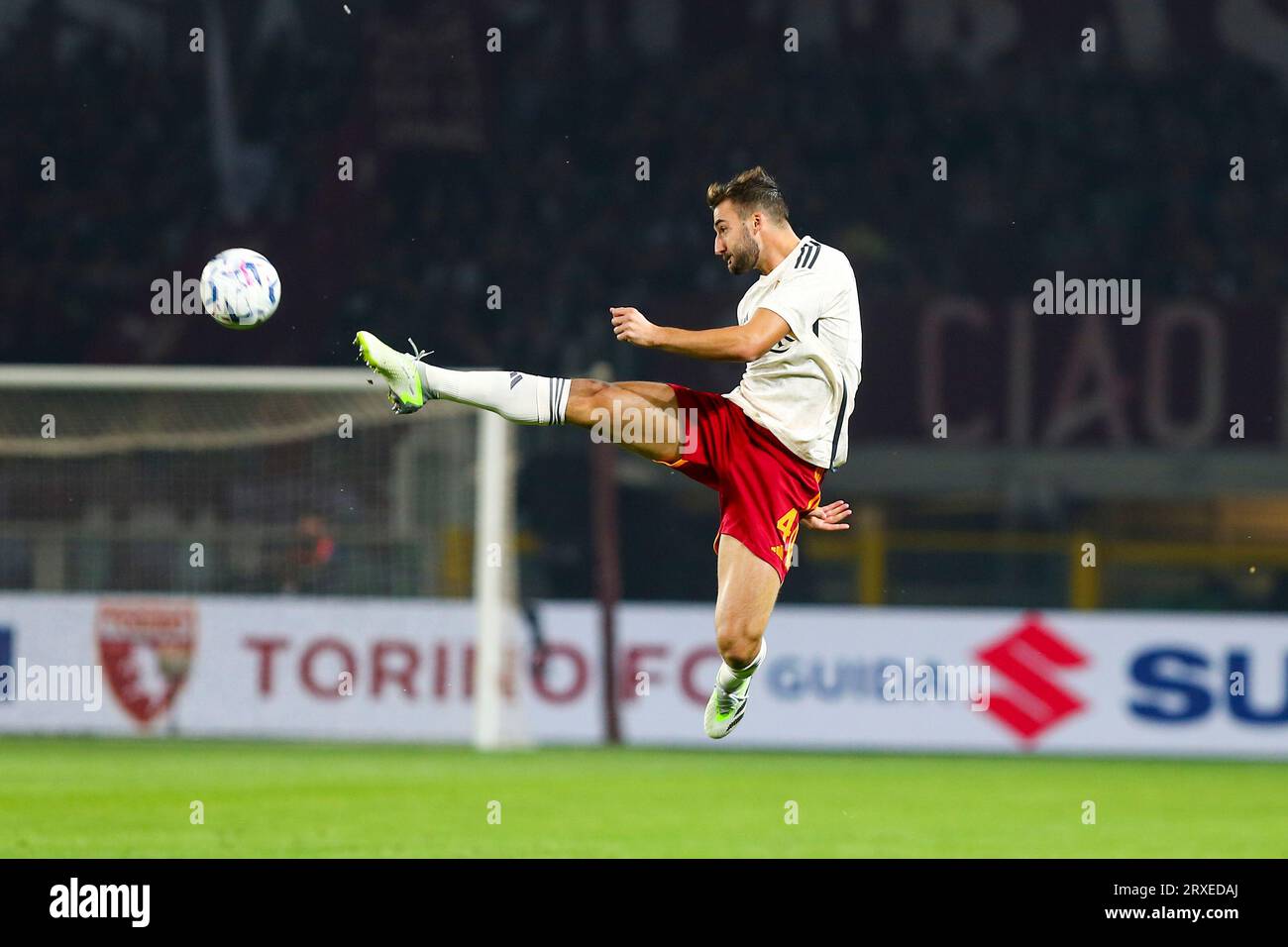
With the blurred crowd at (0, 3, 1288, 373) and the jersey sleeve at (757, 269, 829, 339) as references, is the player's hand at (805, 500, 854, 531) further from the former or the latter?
the blurred crowd at (0, 3, 1288, 373)

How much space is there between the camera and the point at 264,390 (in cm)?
1485

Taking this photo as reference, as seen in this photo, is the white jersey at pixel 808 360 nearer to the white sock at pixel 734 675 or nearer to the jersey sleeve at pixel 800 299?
the jersey sleeve at pixel 800 299

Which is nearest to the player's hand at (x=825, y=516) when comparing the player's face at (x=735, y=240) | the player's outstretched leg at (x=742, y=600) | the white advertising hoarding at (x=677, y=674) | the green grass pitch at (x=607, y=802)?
the player's outstretched leg at (x=742, y=600)

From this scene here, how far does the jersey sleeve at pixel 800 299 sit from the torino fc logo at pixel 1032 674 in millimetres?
7899

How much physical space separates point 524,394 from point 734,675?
1.45m

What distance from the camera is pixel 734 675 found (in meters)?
7.72

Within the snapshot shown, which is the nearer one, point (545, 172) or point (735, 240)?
point (735, 240)

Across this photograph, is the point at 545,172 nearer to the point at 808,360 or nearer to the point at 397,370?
the point at 808,360

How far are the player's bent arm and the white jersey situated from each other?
0.10 m

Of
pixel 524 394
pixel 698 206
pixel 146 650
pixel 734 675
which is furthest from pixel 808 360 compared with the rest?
pixel 698 206

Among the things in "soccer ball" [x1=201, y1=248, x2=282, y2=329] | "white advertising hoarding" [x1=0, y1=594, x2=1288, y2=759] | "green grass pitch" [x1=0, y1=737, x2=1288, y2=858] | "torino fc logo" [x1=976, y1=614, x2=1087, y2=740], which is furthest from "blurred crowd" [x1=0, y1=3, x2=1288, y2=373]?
"soccer ball" [x1=201, y1=248, x2=282, y2=329]

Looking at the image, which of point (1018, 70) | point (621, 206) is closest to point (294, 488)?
point (621, 206)

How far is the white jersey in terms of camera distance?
23.1ft

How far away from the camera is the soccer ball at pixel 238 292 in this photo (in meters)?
7.52
